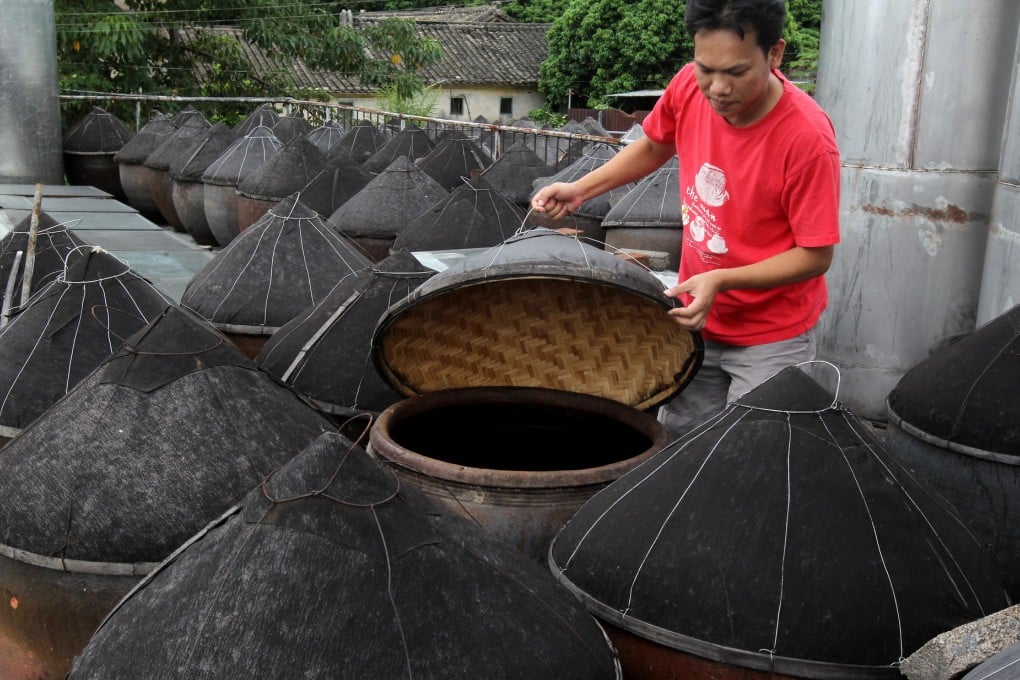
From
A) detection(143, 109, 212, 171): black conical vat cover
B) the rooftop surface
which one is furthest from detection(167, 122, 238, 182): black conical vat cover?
the rooftop surface

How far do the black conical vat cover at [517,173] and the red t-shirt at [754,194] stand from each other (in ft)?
18.6

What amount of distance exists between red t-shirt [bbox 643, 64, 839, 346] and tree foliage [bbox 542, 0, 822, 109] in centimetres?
2631

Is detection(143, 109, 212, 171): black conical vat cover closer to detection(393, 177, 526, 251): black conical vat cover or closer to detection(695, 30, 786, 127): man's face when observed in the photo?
detection(393, 177, 526, 251): black conical vat cover

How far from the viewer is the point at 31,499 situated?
2627 millimetres

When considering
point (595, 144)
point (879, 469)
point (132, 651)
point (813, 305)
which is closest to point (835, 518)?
point (879, 469)

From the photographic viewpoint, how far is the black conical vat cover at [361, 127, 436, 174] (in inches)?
386

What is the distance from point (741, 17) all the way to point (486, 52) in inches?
1354

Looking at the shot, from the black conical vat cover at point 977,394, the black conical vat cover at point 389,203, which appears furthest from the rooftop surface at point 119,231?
the black conical vat cover at point 977,394

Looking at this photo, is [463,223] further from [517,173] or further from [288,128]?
[288,128]

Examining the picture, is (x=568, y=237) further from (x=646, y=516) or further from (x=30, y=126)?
(x=30, y=126)

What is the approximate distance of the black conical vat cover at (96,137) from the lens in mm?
12117

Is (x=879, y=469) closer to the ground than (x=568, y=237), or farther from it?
closer to the ground

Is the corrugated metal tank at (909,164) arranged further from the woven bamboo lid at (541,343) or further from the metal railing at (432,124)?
the metal railing at (432,124)

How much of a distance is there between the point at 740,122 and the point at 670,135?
403mm
